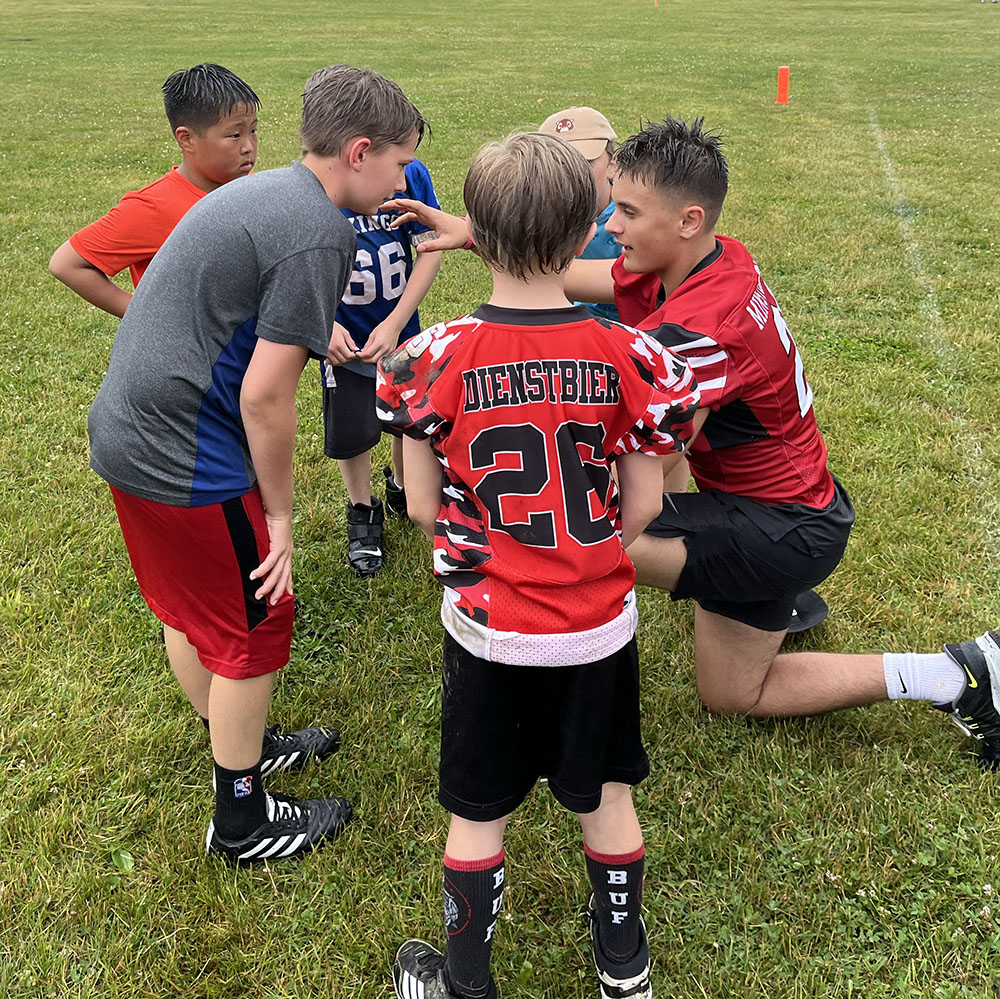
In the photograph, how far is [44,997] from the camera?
231 cm

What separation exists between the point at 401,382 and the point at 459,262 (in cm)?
683

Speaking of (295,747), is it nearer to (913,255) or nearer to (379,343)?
(379,343)

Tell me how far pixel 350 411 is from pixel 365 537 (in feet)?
2.01

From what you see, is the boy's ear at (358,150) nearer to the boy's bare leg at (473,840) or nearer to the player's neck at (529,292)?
the player's neck at (529,292)

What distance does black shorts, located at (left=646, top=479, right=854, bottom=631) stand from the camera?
295 cm

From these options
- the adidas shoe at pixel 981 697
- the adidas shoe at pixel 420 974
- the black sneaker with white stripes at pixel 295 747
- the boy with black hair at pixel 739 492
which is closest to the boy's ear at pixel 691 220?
the boy with black hair at pixel 739 492

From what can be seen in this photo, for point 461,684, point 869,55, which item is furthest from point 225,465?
point 869,55

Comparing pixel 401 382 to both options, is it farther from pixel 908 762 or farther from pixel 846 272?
pixel 846 272

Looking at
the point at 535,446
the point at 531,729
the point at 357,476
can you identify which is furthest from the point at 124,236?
the point at 531,729

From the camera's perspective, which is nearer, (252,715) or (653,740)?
(252,715)

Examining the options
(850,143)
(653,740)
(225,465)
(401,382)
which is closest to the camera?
(401,382)

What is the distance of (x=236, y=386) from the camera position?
89.5 inches

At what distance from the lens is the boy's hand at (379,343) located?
369cm

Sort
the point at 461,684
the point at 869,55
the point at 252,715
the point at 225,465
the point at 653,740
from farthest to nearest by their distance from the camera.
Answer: the point at 869,55 → the point at 653,740 → the point at 252,715 → the point at 225,465 → the point at 461,684
